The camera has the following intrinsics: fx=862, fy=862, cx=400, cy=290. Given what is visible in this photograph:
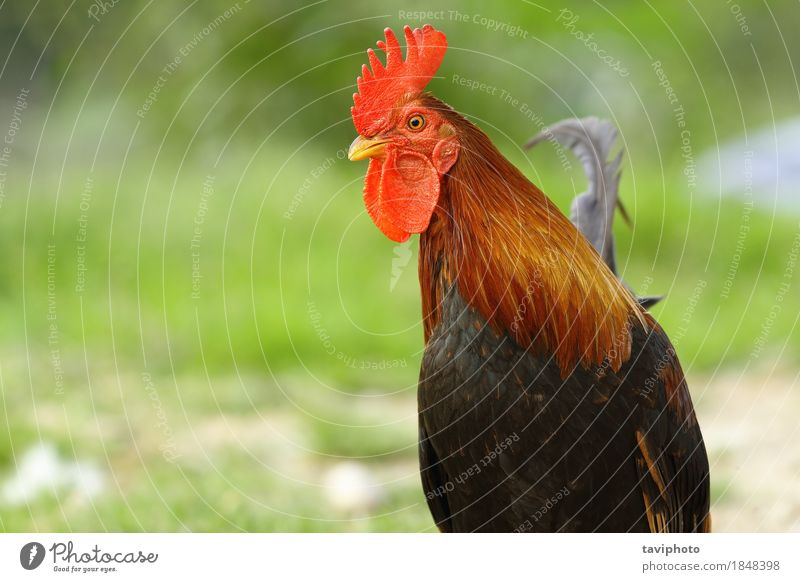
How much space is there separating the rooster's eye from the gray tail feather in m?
0.46

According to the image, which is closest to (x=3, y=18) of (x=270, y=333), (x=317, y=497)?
(x=270, y=333)

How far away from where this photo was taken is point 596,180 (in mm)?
1907

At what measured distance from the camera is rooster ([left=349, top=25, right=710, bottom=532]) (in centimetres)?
146

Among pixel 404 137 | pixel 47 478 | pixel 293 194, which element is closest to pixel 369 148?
pixel 404 137

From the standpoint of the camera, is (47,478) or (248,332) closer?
(47,478)

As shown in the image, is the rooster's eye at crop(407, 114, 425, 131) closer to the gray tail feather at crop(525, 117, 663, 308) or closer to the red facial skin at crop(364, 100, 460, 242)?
the red facial skin at crop(364, 100, 460, 242)

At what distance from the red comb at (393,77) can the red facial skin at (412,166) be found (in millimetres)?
27

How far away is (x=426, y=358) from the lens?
1.54 metres
